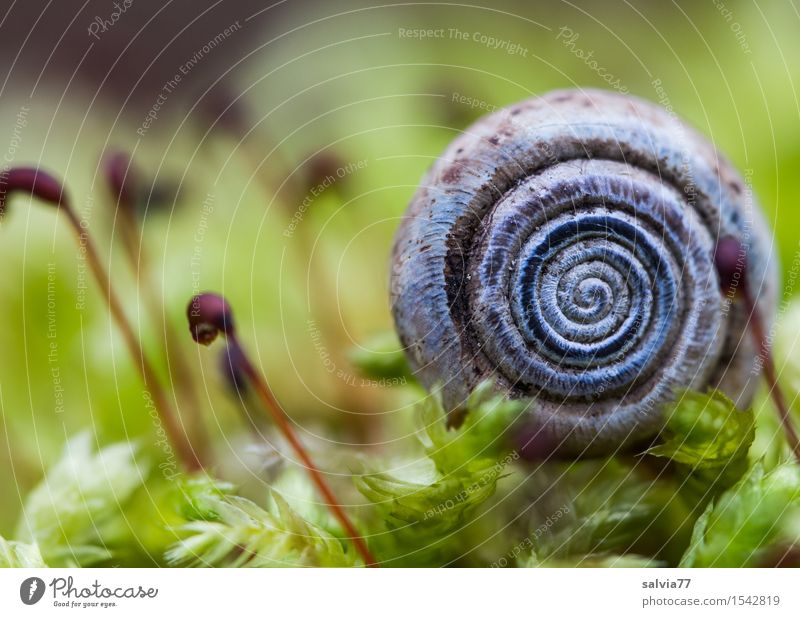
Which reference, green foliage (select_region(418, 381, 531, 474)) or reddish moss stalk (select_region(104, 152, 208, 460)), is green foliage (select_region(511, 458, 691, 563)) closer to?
green foliage (select_region(418, 381, 531, 474))

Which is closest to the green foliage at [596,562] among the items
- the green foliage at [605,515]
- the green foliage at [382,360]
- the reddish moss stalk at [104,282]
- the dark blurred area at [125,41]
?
the green foliage at [605,515]

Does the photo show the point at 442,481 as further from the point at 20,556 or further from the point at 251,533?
the point at 20,556

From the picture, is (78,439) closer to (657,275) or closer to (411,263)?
(411,263)

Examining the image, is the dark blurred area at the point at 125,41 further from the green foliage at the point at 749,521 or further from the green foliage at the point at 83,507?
the green foliage at the point at 749,521

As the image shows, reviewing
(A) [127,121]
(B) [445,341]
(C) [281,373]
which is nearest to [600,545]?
(B) [445,341]
